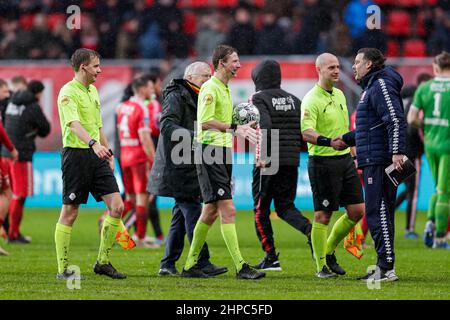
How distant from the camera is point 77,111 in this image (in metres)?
10.5

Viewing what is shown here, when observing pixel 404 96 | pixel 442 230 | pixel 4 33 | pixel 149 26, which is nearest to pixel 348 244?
pixel 442 230

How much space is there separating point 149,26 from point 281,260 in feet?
44.5

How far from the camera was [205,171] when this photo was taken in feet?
34.7

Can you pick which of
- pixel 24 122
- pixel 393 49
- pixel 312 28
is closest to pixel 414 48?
pixel 393 49

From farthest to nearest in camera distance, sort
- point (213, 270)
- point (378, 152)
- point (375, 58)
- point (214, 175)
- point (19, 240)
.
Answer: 1. point (19, 240)
2. point (213, 270)
3. point (214, 175)
4. point (375, 58)
5. point (378, 152)

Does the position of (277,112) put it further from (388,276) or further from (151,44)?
(151,44)

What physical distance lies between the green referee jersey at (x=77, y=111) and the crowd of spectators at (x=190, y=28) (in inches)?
507

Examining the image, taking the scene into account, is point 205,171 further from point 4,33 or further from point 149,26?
point 4,33

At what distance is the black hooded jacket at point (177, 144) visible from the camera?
11.1 metres

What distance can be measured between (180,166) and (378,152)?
2.26 meters

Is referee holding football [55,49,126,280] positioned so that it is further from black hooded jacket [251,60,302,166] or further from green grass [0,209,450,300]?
black hooded jacket [251,60,302,166]

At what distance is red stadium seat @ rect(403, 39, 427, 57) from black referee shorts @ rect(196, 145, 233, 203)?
46.7 feet

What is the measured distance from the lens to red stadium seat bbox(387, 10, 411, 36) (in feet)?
80.5

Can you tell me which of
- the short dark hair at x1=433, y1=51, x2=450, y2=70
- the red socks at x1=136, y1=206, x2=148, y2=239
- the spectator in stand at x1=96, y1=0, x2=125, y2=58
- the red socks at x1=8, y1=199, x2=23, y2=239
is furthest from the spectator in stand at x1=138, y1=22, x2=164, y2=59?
the short dark hair at x1=433, y1=51, x2=450, y2=70
